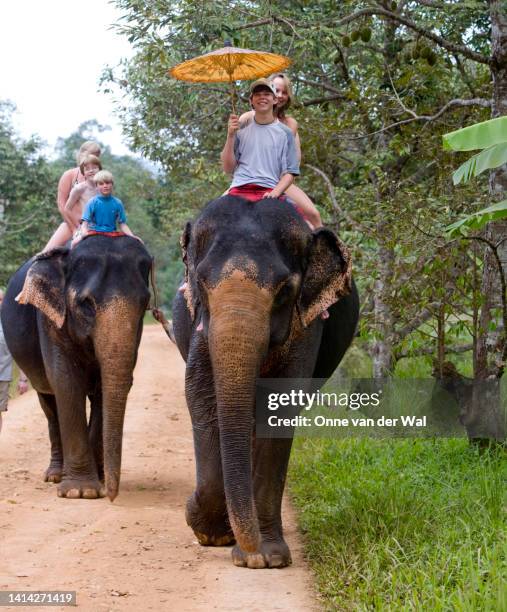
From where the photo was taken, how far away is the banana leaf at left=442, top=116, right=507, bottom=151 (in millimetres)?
7027

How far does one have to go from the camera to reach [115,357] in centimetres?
856

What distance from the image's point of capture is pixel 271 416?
6.57m

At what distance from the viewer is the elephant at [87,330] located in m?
8.65

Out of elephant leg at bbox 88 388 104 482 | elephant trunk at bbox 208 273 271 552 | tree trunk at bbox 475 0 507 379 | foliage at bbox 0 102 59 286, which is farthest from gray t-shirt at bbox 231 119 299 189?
foliage at bbox 0 102 59 286

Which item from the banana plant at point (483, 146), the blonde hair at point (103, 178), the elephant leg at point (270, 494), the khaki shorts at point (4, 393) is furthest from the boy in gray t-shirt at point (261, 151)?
the khaki shorts at point (4, 393)

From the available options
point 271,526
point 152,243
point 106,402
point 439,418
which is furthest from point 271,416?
point 152,243

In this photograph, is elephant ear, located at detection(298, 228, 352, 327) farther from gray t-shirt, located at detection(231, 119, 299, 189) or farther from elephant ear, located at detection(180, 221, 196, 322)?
elephant ear, located at detection(180, 221, 196, 322)

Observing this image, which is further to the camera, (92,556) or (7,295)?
(7,295)

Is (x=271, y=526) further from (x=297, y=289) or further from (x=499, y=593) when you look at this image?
(x=499, y=593)

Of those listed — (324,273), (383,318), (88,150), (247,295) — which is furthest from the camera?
(383,318)

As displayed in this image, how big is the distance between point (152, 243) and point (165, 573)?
136ft

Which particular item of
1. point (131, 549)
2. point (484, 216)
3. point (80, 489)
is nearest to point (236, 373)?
point (131, 549)

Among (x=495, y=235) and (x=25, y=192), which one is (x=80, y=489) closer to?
(x=495, y=235)

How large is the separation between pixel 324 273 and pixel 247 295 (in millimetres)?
958
